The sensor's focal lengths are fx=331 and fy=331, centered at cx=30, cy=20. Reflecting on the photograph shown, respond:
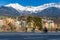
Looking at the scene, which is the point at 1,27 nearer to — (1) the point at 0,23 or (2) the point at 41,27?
(1) the point at 0,23

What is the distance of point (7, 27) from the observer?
44875 millimetres

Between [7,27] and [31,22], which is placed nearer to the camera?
[7,27]

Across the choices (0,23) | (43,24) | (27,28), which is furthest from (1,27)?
(43,24)

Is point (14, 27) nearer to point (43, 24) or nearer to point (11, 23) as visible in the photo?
point (11, 23)

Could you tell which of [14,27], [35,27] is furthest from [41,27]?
[14,27]

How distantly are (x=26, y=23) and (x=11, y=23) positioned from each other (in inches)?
A: 122

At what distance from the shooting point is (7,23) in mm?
45625

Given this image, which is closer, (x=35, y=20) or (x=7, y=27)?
(x=7, y=27)

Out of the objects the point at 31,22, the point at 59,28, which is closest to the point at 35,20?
the point at 31,22

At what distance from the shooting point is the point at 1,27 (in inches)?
1740

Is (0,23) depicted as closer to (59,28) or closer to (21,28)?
(21,28)

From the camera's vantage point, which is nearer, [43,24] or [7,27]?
[7,27]

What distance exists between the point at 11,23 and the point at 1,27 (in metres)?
2.07

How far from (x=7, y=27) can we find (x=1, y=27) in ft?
3.35
